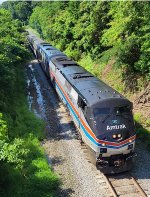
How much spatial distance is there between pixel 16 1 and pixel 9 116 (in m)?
140

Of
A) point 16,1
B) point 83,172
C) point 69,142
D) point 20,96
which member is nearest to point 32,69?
point 20,96

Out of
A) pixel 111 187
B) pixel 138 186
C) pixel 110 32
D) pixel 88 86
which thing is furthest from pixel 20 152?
pixel 110 32

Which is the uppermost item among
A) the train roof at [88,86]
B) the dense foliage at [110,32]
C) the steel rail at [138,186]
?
the dense foliage at [110,32]

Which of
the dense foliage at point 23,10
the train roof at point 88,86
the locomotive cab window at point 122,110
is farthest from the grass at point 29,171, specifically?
the dense foliage at point 23,10

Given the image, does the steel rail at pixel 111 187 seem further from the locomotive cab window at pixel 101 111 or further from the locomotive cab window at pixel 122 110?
the locomotive cab window at pixel 122 110

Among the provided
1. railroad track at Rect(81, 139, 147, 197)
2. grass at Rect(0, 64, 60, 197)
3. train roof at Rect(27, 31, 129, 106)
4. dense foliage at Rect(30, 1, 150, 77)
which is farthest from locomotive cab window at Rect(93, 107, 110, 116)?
dense foliage at Rect(30, 1, 150, 77)

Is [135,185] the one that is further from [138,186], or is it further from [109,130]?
[109,130]

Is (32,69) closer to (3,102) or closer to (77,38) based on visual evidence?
(77,38)

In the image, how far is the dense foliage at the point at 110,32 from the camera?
22.5m

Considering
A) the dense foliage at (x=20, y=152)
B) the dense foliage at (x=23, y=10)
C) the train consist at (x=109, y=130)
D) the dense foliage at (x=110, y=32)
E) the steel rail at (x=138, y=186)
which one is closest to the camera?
the steel rail at (x=138, y=186)

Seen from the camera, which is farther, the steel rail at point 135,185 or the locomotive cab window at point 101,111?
the locomotive cab window at point 101,111

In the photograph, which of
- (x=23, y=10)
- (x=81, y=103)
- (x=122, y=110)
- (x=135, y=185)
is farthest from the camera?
(x=23, y=10)

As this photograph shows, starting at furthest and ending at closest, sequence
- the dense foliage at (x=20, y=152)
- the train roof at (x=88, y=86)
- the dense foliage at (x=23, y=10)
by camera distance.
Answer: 1. the dense foliage at (x=23, y=10)
2. the train roof at (x=88, y=86)
3. the dense foliage at (x=20, y=152)

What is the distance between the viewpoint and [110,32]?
92.3 feet
